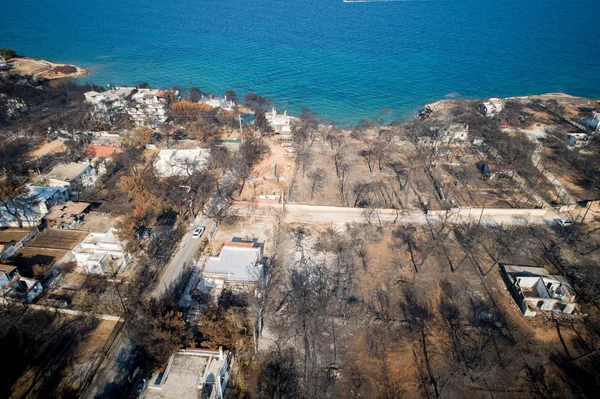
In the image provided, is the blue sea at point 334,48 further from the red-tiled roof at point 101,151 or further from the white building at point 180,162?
the red-tiled roof at point 101,151

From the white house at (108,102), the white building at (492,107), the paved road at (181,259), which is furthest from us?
the white building at (492,107)

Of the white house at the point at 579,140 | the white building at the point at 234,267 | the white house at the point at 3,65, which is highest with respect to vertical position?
the white house at the point at 3,65

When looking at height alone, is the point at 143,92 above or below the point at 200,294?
above

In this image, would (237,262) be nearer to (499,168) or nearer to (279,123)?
(279,123)

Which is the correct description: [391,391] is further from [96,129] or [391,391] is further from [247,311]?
[96,129]

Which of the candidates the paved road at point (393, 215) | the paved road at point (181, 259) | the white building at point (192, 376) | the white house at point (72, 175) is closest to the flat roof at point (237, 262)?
the paved road at point (181, 259)

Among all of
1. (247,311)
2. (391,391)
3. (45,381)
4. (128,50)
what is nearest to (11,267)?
(45,381)

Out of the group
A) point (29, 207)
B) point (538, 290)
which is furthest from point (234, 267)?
point (538, 290)
